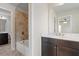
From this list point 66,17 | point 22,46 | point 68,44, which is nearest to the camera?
point 68,44

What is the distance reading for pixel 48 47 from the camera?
6.24ft

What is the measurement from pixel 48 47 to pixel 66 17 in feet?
2.31

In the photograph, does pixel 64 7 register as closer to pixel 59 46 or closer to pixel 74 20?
pixel 74 20

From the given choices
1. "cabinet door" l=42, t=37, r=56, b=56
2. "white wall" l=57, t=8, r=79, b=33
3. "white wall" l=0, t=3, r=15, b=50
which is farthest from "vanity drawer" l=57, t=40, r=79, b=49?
"white wall" l=0, t=3, r=15, b=50

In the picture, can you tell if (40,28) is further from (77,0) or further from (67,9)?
(77,0)

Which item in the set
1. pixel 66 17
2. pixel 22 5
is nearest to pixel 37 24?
pixel 22 5

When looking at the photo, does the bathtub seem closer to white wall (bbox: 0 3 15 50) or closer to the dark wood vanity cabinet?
Answer: white wall (bbox: 0 3 15 50)

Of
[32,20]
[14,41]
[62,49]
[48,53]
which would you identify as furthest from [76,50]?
[14,41]

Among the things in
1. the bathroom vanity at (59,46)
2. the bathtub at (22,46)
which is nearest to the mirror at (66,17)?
the bathroom vanity at (59,46)

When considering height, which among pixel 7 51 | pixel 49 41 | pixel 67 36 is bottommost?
pixel 7 51

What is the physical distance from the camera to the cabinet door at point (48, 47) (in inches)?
72.9

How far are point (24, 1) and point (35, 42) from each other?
0.86m

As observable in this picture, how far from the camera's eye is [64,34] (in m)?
1.80

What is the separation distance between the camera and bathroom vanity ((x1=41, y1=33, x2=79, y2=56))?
5.30ft
